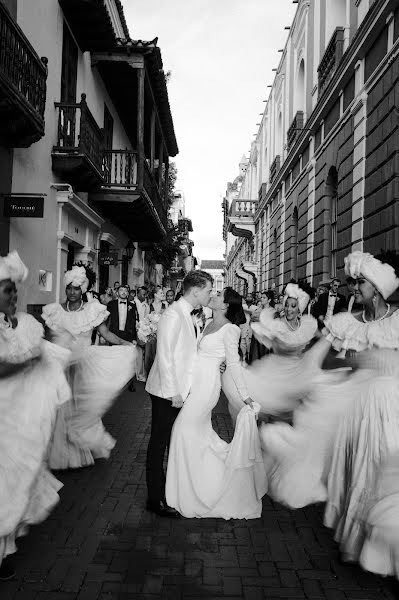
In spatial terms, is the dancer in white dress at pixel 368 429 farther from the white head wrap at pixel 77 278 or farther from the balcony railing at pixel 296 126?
the balcony railing at pixel 296 126

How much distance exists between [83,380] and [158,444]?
4.76 feet

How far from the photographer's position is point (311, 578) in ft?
11.3

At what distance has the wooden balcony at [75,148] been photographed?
40.2ft

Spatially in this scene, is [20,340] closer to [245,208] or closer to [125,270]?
[125,270]

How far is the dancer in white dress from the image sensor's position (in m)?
3.22

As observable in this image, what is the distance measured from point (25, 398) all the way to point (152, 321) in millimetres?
7254

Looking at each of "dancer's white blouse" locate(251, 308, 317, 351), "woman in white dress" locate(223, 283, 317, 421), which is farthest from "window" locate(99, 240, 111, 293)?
"dancer's white blouse" locate(251, 308, 317, 351)

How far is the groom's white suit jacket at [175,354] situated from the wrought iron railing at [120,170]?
36.2ft

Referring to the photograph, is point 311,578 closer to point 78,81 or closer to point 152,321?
point 152,321

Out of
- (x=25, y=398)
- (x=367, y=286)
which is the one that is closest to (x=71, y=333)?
(x=25, y=398)

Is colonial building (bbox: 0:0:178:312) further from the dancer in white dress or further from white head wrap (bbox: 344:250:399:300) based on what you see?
the dancer in white dress

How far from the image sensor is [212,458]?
175 inches

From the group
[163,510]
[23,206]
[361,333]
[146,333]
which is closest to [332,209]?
[146,333]

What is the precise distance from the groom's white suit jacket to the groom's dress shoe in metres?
0.87
